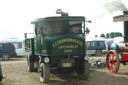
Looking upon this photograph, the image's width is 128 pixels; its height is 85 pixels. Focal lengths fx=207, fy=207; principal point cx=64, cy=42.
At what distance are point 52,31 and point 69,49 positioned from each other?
951 mm

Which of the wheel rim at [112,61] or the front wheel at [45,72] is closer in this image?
A: the front wheel at [45,72]

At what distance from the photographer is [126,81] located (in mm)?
7996

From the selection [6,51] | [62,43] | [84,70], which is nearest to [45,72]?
[62,43]

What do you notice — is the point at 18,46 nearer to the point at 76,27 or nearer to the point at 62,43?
the point at 76,27

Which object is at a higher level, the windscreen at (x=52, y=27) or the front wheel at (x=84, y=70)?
the windscreen at (x=52, y=27)

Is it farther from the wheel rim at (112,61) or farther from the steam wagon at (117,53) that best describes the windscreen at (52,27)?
the wheel rim at (112,61)

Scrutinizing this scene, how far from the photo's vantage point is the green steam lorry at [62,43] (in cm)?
771

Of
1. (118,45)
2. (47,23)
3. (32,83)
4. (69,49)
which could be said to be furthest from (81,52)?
(118,45)

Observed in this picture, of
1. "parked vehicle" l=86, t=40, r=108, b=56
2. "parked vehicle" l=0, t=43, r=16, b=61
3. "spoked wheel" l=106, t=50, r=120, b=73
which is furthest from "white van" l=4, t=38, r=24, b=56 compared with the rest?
"spoked wheel" l=106, t=50, r=120, b=73

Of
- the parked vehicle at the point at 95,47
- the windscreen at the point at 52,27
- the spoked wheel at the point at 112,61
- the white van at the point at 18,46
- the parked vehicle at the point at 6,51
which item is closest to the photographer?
the windscreen at the point at 52,27

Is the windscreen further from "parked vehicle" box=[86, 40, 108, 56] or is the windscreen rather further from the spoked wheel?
"parked vehicle" box=[86, 40, 108, 56]

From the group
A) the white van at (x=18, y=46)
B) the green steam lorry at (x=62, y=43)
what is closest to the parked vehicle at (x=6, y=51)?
the white van at (x=18, y=46)

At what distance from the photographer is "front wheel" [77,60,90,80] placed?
805cm

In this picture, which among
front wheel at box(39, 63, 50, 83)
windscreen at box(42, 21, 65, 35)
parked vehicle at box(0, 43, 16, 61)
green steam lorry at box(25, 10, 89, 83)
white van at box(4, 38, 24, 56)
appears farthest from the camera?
white van at box(4, 38, 24, 56)
